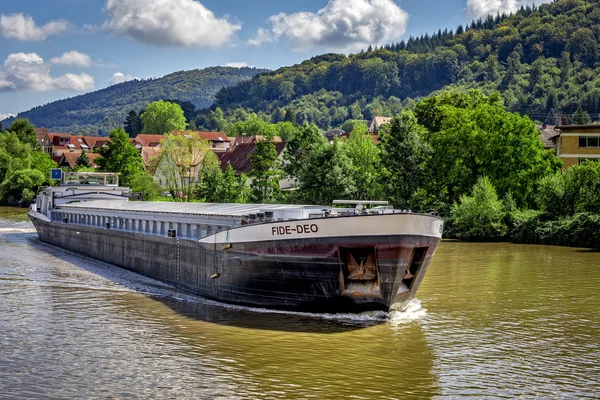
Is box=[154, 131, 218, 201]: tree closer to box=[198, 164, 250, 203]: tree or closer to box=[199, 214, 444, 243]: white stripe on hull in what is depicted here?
box=[198, 164, 250, 203]: tree

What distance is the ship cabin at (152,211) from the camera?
74.7 feet

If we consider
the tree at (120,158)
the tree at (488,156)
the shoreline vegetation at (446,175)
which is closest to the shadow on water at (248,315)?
the shoreline vegetation at (446,175)

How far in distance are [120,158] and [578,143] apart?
54.5m

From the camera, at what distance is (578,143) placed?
6431 cm

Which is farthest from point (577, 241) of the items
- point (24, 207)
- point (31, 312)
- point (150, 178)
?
point (24, 207)

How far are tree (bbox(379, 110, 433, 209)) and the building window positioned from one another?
14729mm

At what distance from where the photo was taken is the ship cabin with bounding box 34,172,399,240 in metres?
22.8

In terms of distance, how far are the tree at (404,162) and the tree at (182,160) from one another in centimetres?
2271

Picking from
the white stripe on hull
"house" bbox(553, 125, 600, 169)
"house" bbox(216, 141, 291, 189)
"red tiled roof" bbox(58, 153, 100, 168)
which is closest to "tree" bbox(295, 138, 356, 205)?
"house" bbox(553, 125, 600, 169)

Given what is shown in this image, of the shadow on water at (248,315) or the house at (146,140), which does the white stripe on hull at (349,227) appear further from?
the house at (146,140)

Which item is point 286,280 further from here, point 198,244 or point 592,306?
point 592,306

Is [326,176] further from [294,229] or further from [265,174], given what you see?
[294,229]

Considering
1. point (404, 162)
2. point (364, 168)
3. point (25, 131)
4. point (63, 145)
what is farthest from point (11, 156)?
point (63, 145)

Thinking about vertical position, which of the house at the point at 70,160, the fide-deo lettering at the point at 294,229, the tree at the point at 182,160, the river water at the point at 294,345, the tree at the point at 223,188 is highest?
the house at the point at 70,160
